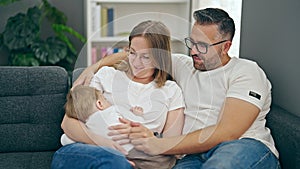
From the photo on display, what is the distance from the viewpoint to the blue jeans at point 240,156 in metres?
1.70

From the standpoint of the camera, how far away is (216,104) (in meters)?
2.00

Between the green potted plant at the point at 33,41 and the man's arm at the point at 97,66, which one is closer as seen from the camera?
the man's arm at the point at 97,66

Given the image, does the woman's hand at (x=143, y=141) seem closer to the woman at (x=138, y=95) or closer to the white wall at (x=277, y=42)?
the woman at (x=138, y=95)

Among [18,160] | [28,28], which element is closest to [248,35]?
[18,160]

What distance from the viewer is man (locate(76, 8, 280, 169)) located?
6.14ft

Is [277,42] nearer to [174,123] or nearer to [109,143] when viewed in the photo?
[174,123]

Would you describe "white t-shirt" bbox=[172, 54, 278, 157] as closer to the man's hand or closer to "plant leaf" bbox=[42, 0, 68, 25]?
the man's hand

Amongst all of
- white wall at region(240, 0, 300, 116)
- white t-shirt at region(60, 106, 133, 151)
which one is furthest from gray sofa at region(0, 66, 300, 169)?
white wall at region(240, 0, 300, 116)

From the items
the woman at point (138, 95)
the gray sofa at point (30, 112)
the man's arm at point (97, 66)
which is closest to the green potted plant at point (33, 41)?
the gray sofa at point (30, 112)

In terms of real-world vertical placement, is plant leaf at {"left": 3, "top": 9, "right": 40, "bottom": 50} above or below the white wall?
below

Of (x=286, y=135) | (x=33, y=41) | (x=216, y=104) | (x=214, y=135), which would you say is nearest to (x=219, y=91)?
(x=216, y=104)

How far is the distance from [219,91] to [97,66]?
0.54 meters

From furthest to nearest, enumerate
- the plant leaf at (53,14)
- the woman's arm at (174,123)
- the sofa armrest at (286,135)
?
the plant leaf at (53,14), the woman's arm at (174,123), the sofa armrest at (286,135)

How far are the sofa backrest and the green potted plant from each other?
129 centimetres
